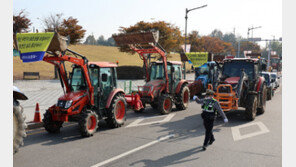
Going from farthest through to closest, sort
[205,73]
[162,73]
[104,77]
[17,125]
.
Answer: [205,73] < [162,73] < [104,77] < [17,125]

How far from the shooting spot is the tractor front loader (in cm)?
790

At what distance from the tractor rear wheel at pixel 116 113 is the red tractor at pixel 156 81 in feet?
3.45

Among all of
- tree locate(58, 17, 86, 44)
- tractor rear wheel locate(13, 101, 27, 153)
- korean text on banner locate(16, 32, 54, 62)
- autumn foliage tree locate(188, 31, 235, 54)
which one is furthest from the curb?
autumn foliage tree locate(188, 31, 235, 54)

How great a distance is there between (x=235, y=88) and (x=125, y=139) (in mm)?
5524

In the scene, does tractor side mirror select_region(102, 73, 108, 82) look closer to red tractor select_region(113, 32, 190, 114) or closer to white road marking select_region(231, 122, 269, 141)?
red tractor select_region(113, 32, 190, 114)

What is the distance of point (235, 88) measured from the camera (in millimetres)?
10742

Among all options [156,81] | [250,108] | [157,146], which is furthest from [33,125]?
[250,108]

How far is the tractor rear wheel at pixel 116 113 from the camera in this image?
29.8 ft

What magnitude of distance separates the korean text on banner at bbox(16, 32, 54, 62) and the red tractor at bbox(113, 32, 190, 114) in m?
5.22

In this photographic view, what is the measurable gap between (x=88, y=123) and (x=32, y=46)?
3.17m

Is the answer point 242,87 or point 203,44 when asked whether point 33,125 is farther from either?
point 203,44

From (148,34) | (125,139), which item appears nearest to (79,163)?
(125,139)

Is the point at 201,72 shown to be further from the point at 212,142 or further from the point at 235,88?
the point at 212,142

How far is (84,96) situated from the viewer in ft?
27.7
